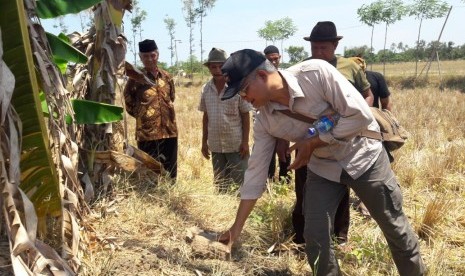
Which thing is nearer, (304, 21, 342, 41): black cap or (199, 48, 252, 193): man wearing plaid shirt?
(304, 21, 342, 41): black cap

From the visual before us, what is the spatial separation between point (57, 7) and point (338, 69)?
7.63 feet

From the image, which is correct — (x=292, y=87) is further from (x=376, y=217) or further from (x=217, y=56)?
(x=217, y=56)

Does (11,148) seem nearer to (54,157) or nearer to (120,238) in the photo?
(54,157)

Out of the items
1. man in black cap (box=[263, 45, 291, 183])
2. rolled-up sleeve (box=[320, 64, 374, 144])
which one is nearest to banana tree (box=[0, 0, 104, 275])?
rolled-up sleeve (box=[320, 64, 374, 144])

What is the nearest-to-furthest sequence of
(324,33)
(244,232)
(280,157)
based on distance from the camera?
(244,232)
(324,33)
(280,157)

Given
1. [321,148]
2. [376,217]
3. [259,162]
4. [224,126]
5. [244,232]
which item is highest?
[321,148]

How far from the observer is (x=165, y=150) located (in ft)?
16.4

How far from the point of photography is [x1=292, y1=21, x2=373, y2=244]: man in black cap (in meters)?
3.58

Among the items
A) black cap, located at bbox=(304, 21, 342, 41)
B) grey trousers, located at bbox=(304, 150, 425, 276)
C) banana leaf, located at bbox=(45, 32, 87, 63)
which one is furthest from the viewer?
black cap, located at bbox=(304, 21, 342, 41)

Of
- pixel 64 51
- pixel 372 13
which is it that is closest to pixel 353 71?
pixel 64 51

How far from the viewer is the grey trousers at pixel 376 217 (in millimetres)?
2613

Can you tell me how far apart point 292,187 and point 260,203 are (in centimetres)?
78

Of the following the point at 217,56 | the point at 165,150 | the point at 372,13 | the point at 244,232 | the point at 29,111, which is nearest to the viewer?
the point at 29,111

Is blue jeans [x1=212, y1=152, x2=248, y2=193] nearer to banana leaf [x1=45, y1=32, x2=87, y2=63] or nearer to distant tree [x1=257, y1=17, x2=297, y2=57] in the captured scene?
banana leaf [x1=45, y1=32, x2=87, y2=63]
